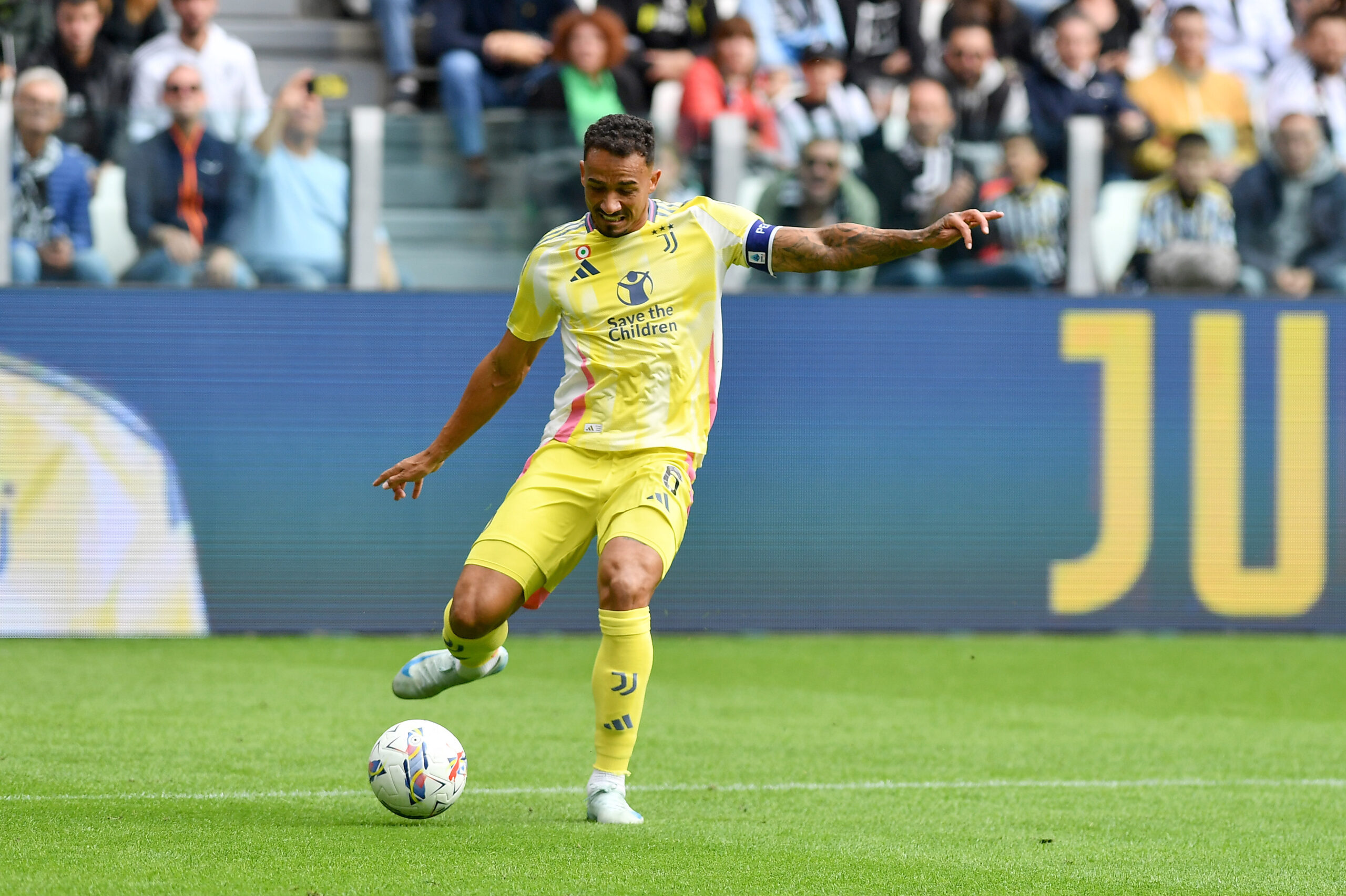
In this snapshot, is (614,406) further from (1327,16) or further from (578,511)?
(1327,16)

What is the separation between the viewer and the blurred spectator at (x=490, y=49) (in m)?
12.6

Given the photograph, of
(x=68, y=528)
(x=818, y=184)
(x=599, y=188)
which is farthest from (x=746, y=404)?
(x=599, y=188)

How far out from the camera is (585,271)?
6035 millimetres

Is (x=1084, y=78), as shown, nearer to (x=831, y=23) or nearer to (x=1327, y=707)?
(x=831, y=23)

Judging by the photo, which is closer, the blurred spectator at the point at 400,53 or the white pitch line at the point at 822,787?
the white pitch line at the point at 822,787

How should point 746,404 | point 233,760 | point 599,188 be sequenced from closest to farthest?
point 599,188
point 233,760
point 746,404

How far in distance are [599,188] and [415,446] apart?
6.16 meters

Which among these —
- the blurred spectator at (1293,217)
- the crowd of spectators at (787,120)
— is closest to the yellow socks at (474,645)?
the crowd of spectators at (787,120)

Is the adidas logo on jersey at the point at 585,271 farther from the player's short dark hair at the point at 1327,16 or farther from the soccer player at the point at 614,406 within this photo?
the player's short dark hair at the point at 1327,16

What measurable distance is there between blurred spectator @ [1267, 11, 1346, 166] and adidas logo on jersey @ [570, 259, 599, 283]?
28.7 feet

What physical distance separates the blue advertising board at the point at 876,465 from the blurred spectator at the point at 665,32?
2.15 metres

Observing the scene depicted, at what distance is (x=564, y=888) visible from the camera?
4.60m

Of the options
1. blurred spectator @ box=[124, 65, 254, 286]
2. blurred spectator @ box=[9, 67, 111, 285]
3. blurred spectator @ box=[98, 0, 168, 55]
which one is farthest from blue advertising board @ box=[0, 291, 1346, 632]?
blurred spectator @ box=[98, 0, 168, 55]

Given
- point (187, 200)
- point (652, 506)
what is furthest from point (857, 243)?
point (187, 200)
